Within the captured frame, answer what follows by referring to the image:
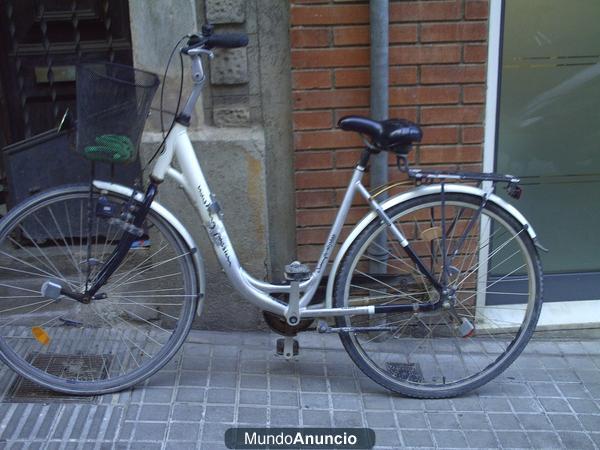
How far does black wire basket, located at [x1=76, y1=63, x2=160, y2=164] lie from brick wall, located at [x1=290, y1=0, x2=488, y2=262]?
2.78 ft

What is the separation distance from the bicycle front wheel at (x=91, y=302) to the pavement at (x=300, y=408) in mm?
152

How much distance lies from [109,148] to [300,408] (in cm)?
136

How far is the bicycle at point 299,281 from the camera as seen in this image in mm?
3250

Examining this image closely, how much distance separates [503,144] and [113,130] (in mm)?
2055

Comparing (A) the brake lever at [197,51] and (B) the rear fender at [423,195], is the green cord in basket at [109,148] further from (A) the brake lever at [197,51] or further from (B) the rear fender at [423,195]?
(B) the rear fender at [423,195]

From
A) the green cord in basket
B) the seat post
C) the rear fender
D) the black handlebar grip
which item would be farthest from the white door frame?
the green cord in basket

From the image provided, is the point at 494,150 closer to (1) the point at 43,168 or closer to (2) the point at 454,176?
(2) the point at 454,176

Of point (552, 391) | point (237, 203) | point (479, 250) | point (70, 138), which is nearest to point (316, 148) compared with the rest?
point (237, 203)

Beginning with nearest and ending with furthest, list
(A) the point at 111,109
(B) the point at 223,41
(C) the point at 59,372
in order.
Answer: (A) the point at 111,109 < (B) the point at 223,41 < (C) the point at 59,372

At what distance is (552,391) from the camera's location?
3.52 meters

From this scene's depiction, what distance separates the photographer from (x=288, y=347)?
354cm

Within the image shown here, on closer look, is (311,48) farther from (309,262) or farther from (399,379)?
(399,379)

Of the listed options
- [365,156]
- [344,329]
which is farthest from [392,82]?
[344,329]

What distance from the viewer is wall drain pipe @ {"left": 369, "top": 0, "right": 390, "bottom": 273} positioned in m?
3.51
